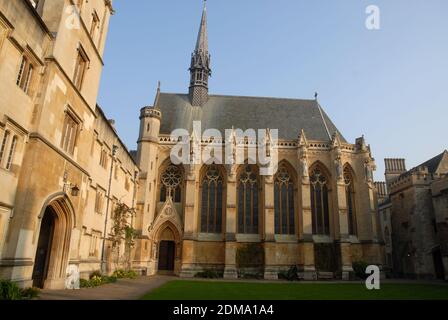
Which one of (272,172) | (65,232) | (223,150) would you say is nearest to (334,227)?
(272,172)

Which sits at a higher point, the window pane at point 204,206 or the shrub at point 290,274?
the window pane at point 204,206

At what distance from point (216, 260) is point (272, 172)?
9.82 metres

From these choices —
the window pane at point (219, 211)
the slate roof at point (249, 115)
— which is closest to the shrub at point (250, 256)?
the window pane at point (219, 211)

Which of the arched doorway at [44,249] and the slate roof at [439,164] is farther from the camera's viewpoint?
the slate roof at [439,164]

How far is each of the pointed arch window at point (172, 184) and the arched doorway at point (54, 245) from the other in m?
17.5

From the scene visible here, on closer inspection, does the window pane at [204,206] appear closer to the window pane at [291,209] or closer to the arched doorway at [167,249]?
the arched doorway at [167,249]

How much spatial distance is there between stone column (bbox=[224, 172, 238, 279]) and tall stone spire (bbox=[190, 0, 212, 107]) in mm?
12058

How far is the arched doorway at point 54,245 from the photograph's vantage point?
13352 mm

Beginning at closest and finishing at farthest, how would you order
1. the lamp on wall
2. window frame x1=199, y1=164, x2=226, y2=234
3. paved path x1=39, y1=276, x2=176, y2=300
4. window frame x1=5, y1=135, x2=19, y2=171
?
window frame x1=5, y1=135, x2=19, y2=171, paved path x1=39, y1=276, x2=176, y2=300, the lamp on wall, window frame x1=199, y1=164, x2=226, y2=234

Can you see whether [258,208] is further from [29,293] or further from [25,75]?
[25,75]

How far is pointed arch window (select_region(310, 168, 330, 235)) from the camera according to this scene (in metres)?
32.1

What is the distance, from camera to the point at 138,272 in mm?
27000

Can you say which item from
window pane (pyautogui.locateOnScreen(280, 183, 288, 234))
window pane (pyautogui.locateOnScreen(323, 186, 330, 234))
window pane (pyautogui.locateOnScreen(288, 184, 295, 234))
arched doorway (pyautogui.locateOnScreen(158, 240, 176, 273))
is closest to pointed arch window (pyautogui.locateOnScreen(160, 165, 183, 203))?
arched doorway (pyautogui.locateOnScreen(158, 240, 176, 273))

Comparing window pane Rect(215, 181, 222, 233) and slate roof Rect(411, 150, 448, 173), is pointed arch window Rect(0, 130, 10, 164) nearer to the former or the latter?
window pane Rect(215, 181, 222, 233)
